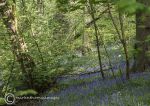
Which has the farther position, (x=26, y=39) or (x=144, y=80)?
(x=26, y=39)

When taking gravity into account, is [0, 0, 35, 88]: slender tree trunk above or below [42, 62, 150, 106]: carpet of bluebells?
above

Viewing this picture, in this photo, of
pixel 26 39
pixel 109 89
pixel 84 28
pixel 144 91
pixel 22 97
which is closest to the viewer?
pixel 144 91

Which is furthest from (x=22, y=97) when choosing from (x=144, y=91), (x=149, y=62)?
(x=149, y=62)

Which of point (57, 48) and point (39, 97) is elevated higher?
point (57, 48)

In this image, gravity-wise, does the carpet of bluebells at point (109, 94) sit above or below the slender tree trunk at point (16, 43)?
below

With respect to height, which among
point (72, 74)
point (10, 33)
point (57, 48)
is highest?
point (10, 33)

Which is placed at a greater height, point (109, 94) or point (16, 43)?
point (16, 43)

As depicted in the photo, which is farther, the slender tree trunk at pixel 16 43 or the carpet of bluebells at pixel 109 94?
the slender tree trunk at pixel 16 43

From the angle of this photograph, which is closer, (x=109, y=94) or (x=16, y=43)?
(x=109, y=94)

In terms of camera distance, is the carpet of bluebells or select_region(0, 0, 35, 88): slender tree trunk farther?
select_region(0, 0, 35, 88): slender tree trunk

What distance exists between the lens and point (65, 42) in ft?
33.0

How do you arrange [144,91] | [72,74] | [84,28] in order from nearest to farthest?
[144,91]
[72,74]
[84,28]

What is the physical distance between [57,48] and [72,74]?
6.25ft

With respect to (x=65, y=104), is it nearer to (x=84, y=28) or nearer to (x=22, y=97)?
(x=22, y=97)
